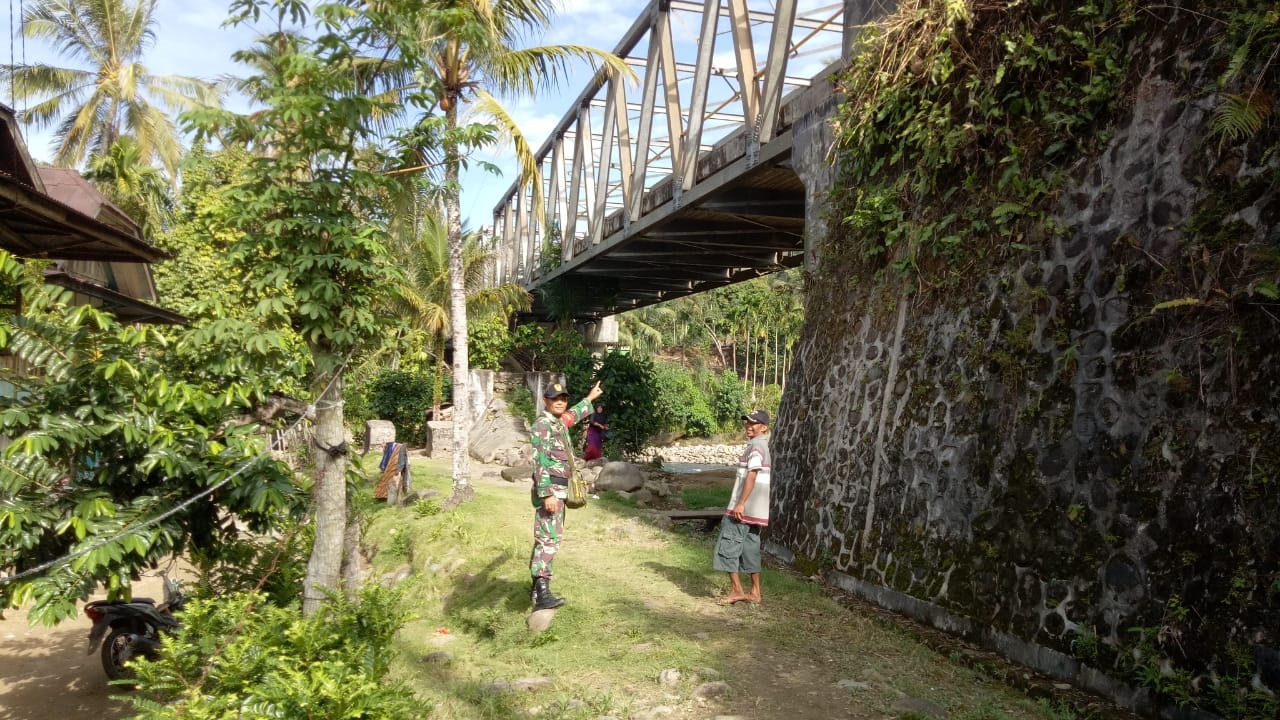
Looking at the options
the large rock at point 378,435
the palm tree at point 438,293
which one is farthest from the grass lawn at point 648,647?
the palm tree at point 438,293

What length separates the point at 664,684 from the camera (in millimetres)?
4965

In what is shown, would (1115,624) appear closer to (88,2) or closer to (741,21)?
(741,21)

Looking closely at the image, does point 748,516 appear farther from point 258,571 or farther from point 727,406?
point 727,406

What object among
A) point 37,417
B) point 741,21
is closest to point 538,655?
point 37,417

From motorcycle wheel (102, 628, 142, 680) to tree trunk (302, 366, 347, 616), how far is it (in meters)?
2.60

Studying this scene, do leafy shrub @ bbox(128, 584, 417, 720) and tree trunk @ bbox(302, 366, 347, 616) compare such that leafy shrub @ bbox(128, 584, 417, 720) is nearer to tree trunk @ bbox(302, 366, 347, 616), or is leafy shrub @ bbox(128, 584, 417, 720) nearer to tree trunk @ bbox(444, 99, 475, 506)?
tree trunk @ bbox(302, 366, 347, 616)

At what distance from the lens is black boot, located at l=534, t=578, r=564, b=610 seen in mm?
6371

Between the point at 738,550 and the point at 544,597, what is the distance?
5.20 ft

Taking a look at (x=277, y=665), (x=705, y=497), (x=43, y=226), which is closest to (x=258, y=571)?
(x=277, y=665)

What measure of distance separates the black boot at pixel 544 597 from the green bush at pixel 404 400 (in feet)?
55.8

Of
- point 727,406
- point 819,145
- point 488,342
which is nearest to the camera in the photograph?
point 819,145

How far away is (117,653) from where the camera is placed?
23.5 feet

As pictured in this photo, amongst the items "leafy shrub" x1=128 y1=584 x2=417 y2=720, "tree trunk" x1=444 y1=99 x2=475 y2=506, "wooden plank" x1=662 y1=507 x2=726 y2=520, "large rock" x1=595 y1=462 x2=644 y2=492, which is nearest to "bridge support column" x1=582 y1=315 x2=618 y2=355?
"large rock" x1=595 y1=462 x2=644 y2=492

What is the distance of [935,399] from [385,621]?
4483 mm
